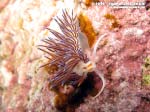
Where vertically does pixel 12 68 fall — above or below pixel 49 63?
below

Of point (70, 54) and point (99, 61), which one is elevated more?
point (70, 54)

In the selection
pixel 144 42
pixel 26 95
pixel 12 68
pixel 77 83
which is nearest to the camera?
pixel 144 42

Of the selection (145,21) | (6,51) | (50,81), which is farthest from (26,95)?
(145,21)

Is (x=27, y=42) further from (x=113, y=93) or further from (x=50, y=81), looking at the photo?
(x=113, y=93)
